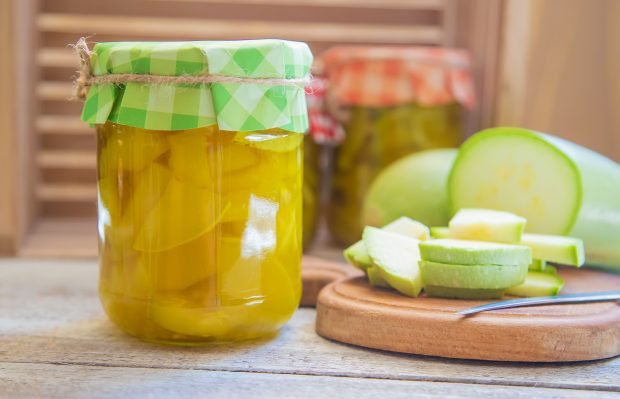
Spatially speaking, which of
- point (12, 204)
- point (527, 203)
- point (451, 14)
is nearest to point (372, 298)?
point (527, 203)

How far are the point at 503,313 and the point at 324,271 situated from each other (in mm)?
285

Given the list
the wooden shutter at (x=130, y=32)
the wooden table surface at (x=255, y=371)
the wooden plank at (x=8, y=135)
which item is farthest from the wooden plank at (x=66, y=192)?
the wooden table surface at (x=255, y=371)

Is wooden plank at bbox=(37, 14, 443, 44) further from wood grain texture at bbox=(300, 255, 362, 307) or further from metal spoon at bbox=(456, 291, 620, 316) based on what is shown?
metal spoon at bbox=(456, 291, 620, 316)

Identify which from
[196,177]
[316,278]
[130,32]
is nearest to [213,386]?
[196,177]

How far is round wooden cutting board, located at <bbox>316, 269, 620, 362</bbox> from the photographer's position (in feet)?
2.30

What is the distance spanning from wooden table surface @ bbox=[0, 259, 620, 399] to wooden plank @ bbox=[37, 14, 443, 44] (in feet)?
2.30

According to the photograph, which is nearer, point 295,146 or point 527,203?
point 295,146

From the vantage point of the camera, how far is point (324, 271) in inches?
37.8

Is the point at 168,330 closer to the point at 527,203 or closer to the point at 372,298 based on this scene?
the point at 372,298

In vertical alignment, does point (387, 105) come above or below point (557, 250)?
above

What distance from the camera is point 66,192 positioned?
139 cm

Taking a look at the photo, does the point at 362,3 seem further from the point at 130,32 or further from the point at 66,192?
the point at 66,192

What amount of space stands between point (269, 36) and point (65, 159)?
1.42ft

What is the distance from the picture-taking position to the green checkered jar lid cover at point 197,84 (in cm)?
66
